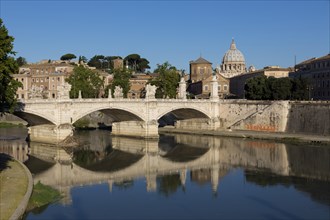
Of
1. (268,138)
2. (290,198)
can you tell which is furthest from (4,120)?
(290,198)

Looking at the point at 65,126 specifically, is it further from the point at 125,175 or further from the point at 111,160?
the point at 125,175

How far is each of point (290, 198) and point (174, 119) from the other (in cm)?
3512

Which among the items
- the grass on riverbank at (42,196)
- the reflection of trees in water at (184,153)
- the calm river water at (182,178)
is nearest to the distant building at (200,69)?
the calm river water at (182,178)

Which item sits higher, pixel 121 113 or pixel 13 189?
pixel 121 113

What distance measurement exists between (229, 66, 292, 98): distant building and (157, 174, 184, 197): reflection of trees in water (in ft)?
157

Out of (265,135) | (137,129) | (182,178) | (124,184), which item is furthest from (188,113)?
(124,184)

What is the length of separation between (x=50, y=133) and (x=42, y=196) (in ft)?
63.3

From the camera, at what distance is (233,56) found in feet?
364

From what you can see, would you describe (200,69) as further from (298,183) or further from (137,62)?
(298,183)

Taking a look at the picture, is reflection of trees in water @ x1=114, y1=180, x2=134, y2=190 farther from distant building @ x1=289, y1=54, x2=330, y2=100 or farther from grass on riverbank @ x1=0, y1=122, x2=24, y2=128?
distant building @ x1=289, y1=54, x2=330, y2=100

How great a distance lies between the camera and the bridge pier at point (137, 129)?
46156 millimetres

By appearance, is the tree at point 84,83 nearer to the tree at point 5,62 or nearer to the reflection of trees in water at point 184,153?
the reflection of trees in water at point 184,153

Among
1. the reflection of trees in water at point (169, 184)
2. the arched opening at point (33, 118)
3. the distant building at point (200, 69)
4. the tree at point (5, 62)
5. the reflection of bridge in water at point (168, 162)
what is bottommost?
the reflection of trees in water at point (169, 184)

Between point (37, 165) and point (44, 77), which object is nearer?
point (37, 165)
